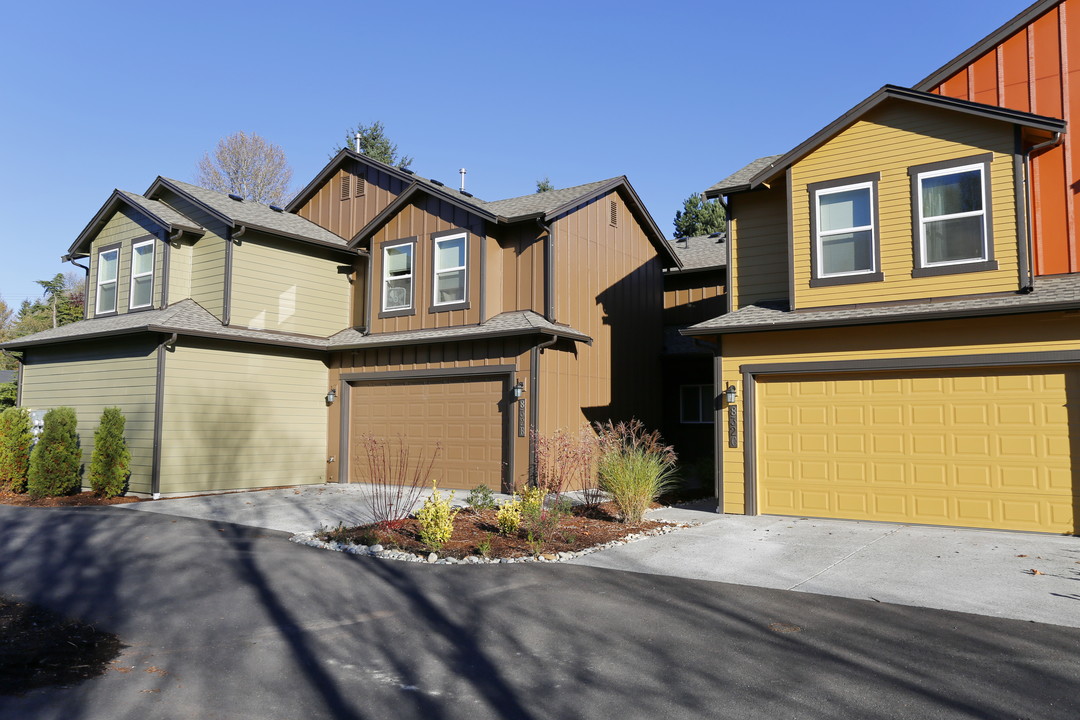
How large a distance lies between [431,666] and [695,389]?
13.9m

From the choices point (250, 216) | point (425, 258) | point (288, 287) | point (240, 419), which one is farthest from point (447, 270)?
point (240, 419)

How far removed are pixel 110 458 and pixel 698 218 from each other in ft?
98.5

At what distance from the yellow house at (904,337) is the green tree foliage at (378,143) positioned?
29.7 meters

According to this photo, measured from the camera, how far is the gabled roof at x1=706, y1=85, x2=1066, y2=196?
31.0 ft

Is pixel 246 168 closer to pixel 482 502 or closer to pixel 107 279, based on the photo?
pixel 107 279

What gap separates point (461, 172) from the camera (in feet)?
62.1

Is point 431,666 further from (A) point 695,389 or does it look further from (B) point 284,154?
(B) point 284,154

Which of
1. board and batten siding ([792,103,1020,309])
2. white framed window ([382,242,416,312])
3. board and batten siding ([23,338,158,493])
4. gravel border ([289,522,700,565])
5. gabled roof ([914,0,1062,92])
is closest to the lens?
gravel border ([289,522,700,565])

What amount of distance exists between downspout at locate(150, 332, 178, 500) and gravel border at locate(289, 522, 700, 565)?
205 inches

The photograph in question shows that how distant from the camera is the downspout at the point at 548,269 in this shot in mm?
14094

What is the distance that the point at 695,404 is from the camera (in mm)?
17797

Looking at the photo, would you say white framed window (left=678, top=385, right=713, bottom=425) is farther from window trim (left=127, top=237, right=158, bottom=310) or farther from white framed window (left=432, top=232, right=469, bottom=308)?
window trim (left=127, top=237, right=158, bottom=310)

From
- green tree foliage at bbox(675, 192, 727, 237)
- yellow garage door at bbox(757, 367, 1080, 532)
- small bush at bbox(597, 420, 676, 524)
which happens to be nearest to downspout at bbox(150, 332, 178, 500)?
small bush at bbox(597, 420, 676, 524)

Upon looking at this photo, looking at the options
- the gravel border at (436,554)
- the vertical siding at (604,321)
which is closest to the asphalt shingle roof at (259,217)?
the vertical siding at (604,321)
